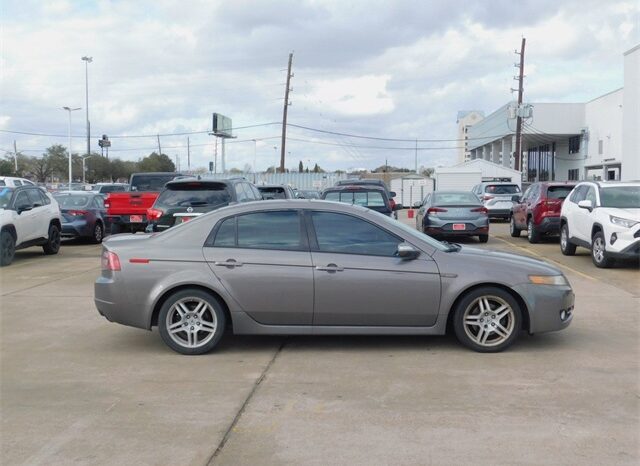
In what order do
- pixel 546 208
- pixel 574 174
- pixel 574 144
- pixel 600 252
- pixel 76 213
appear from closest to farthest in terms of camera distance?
1. pixel 600 252
2. pixel 546 208
3. pixel 76 213
4. pixel 574 174
5. pixel 574 144

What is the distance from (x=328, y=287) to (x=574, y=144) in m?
47.5

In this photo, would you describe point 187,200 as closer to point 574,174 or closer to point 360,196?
point 360,196

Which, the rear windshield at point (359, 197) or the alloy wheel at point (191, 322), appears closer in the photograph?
the alloy wheel at point (191, 322)

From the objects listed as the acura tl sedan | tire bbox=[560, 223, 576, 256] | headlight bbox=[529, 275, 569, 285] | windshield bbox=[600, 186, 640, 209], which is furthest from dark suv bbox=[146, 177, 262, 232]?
tire bbox=[560, 223, 576, 256]

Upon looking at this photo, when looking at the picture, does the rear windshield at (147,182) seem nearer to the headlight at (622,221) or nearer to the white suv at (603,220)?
the white suv at (603,220)

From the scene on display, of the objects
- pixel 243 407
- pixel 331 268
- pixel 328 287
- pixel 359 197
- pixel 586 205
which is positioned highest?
pixel 359 197

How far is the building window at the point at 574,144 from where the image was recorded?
47522 mm

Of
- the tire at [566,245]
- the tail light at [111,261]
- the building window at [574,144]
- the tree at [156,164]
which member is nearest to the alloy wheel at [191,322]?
the tail light at [111,261]

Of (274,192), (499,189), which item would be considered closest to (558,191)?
(274,192)

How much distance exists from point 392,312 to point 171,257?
221 centimetres

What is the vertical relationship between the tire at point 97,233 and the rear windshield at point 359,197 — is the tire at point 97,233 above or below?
below

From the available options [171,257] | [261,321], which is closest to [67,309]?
[171,257]

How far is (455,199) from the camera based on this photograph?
1698 cm

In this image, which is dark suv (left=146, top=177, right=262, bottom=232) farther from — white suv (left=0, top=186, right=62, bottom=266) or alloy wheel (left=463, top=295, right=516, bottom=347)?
alloy wheel (left=463, top=295, right=516, bottom=347)
